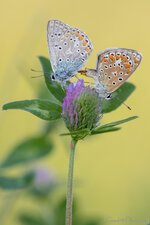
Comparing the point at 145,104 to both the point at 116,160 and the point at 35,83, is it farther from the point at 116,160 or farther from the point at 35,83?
the point at 35,83

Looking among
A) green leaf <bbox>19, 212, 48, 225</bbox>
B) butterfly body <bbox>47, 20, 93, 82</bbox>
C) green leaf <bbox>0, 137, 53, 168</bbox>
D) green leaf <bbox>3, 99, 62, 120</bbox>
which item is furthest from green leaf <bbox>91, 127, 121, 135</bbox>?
green leaf <bbox>19, 212, 48, 225</bbox>

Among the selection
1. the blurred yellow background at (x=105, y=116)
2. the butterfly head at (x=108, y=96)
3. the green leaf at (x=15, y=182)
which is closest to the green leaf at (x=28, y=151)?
the green leaf at (x=15, y=182)

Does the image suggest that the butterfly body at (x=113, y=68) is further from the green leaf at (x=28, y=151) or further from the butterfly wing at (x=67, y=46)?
the green leaf at (x=28, y=151)

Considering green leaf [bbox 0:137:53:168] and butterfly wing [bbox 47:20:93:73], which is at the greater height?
butterfly wing [bbox 47:20:93:73]

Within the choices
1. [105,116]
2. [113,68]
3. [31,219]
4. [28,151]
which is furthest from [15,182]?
[105,116]

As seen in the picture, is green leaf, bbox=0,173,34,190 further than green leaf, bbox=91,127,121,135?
Yes

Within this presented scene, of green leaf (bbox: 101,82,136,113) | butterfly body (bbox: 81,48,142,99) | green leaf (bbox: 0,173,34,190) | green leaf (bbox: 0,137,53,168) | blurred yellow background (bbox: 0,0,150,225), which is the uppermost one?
butterfly body (bbox: 81,48,142,99)

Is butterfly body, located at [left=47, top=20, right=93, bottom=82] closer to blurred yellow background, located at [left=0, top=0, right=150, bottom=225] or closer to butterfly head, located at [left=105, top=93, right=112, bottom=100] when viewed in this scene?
butterfly head, located at [left=105, top=93, right=112, bottom=100]
